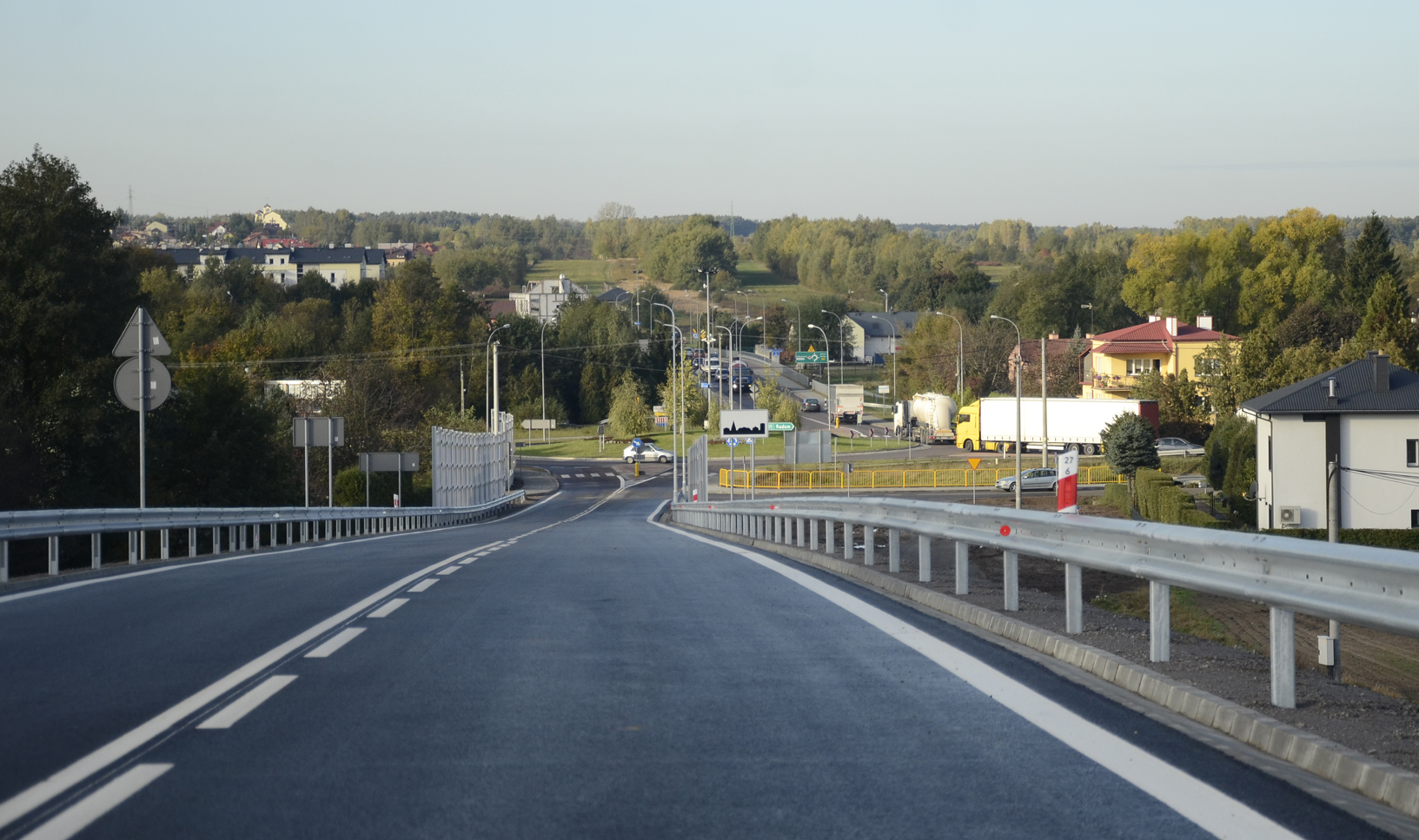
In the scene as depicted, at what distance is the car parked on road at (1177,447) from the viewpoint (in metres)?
77.2

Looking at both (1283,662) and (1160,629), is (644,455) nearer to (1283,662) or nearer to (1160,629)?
(1160,629)

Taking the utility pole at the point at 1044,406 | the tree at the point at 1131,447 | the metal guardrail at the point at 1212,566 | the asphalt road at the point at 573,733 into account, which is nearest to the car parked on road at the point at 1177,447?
the utility pole at the point at 1044,406

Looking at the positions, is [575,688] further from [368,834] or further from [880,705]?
[368,834]

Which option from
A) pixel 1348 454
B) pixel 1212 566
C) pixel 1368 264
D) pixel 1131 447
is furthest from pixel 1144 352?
pixel 1212 566

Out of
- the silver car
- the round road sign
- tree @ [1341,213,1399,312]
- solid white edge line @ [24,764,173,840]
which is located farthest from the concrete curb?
tree @ [1341,213,1399,312]

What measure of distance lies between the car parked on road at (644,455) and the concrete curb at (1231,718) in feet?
290

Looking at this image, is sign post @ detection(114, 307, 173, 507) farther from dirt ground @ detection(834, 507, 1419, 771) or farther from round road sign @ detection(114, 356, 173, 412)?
dirt ground @ detection(834, 507, 1419, 771)

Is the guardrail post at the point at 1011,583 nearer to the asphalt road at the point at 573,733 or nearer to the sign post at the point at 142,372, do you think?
the asphalt road at the point at 573,733

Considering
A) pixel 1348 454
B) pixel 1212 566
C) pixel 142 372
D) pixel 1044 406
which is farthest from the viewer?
pixel 1044 406

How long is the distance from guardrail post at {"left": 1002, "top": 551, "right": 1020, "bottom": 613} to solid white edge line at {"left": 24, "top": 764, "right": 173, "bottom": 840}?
228 inches

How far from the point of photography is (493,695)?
247 inches

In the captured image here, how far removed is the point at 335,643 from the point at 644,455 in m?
91.5

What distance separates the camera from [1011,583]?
30.0ft

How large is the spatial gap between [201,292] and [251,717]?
444ft
